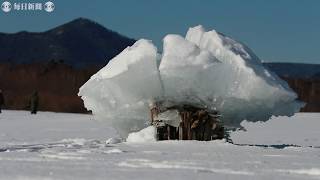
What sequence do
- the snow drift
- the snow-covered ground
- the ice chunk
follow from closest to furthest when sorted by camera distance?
the snow-covered ground
the snow drift
the ice chunk

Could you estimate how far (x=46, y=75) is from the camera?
5469 centimetres

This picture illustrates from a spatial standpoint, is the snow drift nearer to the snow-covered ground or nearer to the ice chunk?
the ice chunk

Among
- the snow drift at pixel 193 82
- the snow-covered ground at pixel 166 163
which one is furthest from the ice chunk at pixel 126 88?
the snow-covered ground at pixel 166 163

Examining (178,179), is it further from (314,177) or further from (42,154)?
(42,154)

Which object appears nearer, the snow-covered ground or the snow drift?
the snow-covered ground

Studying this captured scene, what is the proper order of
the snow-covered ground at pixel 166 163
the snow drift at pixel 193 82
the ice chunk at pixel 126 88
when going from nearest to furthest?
1. the snow-covered ground at pixel 166 163
2. the snow drift at pixel 193 82
3. the ice chunk at pixel 126 88

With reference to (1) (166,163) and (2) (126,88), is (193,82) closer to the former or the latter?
(2) (126,88)

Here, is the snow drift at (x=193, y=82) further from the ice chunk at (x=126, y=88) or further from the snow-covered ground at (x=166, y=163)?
the snow-covered ground at (x=166, y=163)

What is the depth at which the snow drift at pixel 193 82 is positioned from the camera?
9.38 m

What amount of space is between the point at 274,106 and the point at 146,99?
1.97 m

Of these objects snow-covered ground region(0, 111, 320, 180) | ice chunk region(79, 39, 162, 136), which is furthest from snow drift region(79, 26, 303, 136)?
snow-covered ground region(0, 111, 320, 180)

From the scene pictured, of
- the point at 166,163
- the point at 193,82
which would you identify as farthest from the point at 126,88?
the point at 166,163

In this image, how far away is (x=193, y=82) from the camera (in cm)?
954

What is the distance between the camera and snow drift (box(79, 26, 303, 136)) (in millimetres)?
9383
